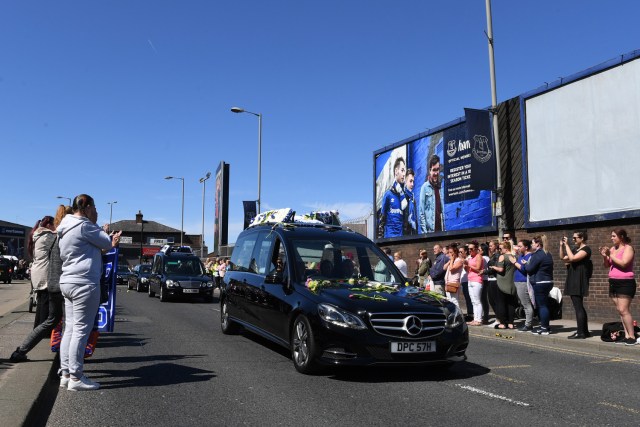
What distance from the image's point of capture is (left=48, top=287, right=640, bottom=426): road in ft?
15.3

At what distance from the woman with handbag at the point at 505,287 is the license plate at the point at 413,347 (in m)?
5.92

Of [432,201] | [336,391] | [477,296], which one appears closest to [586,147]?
[477,296]

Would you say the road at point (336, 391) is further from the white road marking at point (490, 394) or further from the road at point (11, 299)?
the road at point (11, 299)

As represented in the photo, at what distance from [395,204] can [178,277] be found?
357 inches

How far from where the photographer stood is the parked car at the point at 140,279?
2602 centimetres

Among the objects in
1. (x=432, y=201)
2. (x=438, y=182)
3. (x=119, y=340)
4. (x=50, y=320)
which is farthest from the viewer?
(x=432, y=201)

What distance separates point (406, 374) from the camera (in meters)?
6.55

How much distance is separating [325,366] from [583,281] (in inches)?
224

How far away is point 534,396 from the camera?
5.57 m

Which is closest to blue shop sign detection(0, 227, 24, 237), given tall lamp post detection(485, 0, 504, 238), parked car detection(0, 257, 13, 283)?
parked car detection(0, 257, 13, 283)

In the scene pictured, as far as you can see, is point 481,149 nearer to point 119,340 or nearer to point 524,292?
point 524,292

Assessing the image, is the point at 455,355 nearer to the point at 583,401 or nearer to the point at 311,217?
the point at 583,401

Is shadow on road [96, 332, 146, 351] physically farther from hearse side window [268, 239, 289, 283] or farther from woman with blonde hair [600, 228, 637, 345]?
woman with blonde hair [600, 228, 637, 345]

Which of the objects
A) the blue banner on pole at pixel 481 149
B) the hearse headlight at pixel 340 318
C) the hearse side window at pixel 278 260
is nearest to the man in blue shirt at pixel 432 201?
the blue banner on pole at pixel 481 149
